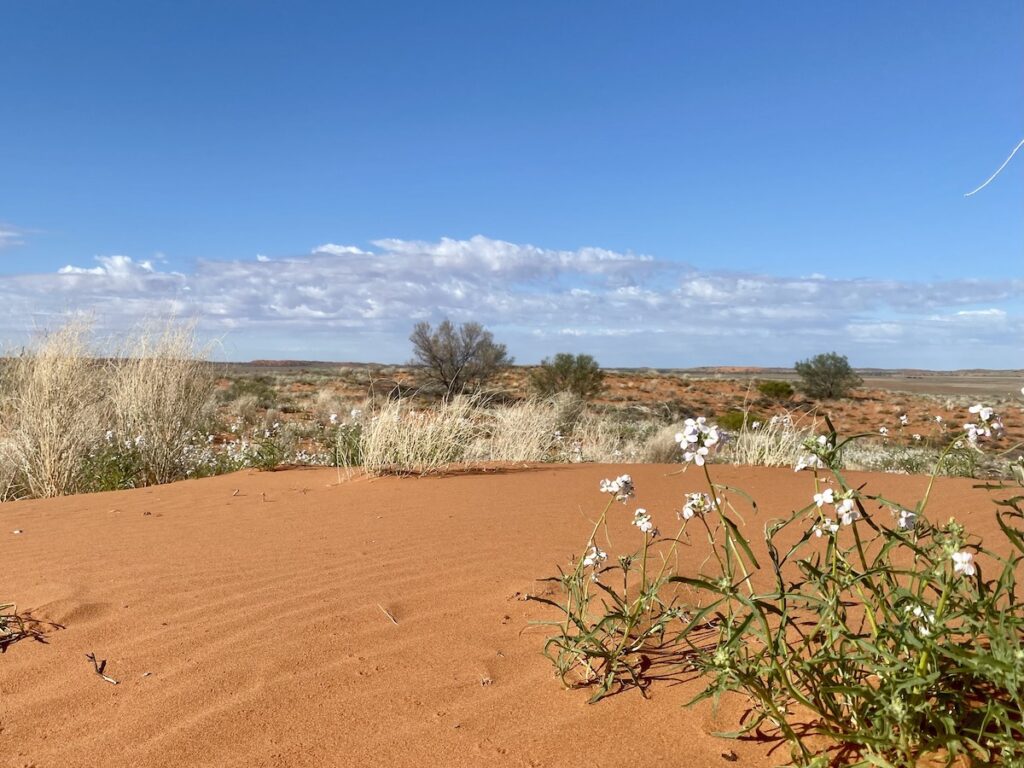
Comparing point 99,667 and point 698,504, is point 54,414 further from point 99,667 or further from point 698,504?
point 698,504

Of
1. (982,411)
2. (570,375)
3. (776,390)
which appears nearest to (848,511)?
(982,411)

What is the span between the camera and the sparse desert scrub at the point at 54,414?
30.1ft

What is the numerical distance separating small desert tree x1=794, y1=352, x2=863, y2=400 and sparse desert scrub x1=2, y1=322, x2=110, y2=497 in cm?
3020

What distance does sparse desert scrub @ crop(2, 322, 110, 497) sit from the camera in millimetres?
9172

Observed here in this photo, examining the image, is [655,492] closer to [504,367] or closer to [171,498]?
[171,498]

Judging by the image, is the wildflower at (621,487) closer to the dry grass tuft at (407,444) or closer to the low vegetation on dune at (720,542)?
the low vegetation on dune at (720,542)

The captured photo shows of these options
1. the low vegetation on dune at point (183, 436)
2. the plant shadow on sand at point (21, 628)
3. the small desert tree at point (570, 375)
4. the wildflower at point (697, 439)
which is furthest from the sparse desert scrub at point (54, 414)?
the small desert tree at point (570, 375)

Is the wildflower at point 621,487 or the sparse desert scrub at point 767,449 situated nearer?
the wildflower at point 621,487

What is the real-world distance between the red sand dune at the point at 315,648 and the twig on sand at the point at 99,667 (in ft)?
0.08

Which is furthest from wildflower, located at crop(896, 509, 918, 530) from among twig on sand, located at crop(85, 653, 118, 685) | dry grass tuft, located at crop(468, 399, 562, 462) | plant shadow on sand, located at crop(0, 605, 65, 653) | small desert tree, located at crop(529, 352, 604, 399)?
small desert tree, located at crop(529, 352, 604, 399)

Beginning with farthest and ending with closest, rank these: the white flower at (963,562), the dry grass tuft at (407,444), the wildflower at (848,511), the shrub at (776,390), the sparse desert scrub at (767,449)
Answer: the shrub at (776,390), the sparse desert scrub at (767,449), the dry grass tuft at (407,444), the wildflower at (848,511), the white flower at (963,562)

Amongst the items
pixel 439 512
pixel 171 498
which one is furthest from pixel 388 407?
pixel 439 512

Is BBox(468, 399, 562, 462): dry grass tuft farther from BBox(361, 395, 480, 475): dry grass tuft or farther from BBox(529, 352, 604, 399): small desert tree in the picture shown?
BBox(529, 352, 604, 399): small desert tree

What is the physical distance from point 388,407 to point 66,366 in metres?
3.89
